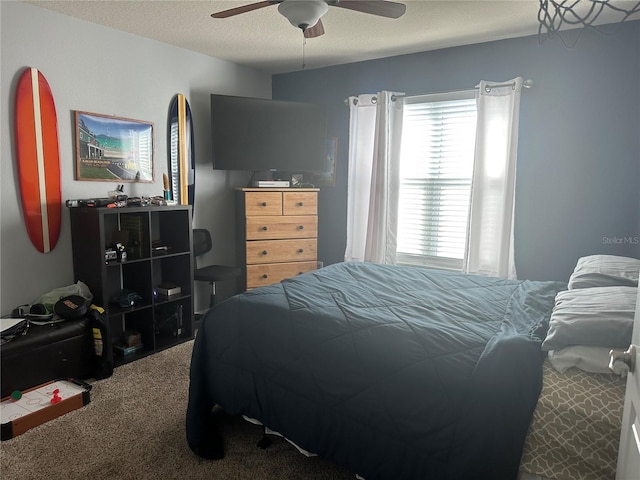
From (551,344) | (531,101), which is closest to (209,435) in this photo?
(551,344)

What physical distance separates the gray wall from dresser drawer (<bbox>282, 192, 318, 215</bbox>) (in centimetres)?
73

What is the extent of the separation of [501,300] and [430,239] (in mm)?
1740

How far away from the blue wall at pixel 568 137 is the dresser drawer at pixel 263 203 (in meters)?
1.70

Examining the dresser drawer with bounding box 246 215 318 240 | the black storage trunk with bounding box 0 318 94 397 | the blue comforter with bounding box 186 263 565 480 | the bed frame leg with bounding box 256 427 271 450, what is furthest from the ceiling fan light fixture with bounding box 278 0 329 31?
the black storage trunk with bounding box 0 318 94 397

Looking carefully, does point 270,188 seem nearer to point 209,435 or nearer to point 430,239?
point 430,239

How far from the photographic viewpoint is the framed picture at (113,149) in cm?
309

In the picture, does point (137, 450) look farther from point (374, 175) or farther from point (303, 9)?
point (374, 175)

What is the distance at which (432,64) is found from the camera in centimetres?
379

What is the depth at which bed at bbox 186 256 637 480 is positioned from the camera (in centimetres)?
134

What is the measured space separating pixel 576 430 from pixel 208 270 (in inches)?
121

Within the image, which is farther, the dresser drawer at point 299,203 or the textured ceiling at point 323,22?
the dresser drawer at point 299,203

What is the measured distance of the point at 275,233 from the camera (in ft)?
13.3

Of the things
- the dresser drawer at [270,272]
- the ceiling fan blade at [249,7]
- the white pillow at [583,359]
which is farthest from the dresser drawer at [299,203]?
the white pillow at [583,359]

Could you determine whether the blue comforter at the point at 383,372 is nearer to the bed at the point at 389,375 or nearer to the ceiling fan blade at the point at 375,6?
the bed at the point at 389,375
